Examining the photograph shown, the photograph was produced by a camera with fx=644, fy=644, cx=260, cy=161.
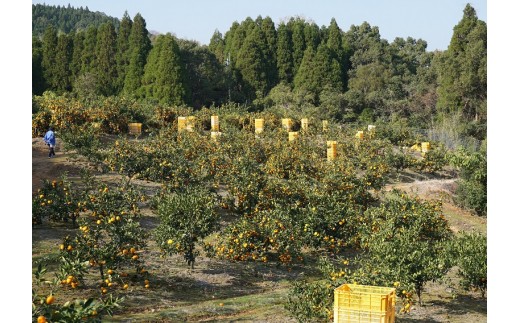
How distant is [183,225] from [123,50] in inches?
1113

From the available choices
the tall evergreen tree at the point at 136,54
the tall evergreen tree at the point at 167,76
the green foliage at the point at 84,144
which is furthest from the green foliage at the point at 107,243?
the tall evergreen tree at the point at 136,54

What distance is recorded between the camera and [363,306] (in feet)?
20.9

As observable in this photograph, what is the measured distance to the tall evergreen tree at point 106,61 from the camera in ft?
116

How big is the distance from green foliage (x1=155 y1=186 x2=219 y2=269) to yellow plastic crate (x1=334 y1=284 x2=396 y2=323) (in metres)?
3.46

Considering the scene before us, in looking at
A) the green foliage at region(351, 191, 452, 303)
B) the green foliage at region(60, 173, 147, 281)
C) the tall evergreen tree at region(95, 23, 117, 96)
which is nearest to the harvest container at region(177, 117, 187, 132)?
the green foliage at region(351, 191, 452, 303)

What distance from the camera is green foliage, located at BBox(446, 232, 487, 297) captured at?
886cm

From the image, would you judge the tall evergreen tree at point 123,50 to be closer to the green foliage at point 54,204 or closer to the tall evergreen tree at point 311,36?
the tall evergreen tree at point 311,36

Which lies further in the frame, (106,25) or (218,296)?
(106,25)

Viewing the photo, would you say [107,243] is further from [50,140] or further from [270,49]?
[270,49]
